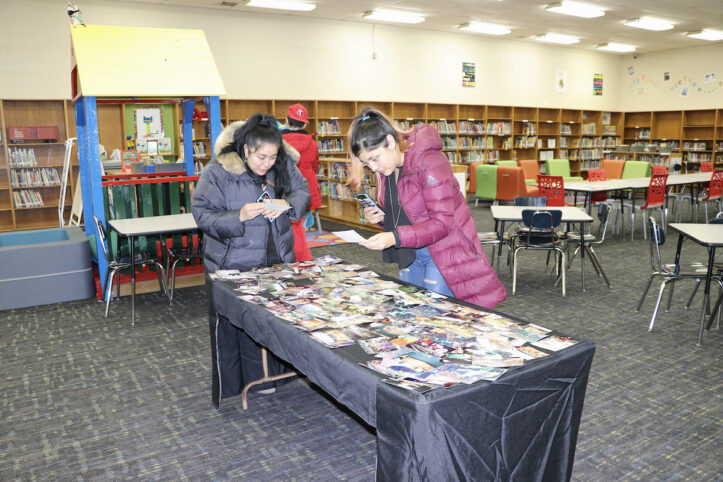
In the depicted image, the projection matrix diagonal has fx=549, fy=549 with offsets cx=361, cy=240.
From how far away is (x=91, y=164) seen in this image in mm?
5047

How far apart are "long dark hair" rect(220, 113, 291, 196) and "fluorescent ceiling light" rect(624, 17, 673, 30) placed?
10538 millimetres

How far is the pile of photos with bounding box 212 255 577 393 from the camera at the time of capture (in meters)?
1.60

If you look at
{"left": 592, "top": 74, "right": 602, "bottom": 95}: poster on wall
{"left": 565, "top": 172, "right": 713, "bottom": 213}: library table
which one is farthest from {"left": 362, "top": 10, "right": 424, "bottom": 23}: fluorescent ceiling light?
{"left": 592, "top": 74, "right": 602, "bottom": 95}: poster on wall

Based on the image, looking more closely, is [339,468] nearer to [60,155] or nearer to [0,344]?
[0,344]

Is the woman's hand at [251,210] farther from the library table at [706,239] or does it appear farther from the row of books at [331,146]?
the row of books at [331,146]

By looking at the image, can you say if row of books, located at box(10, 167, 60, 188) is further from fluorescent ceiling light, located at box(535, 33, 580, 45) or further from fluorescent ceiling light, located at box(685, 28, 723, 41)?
fluorescent ceiling light, located at box(685, 28, 723, 41)

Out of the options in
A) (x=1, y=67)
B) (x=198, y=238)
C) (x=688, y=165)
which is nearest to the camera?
(x=198, y=238)

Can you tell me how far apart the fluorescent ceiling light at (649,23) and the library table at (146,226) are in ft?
33.2

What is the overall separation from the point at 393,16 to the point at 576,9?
134 inches

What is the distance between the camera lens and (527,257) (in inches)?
272

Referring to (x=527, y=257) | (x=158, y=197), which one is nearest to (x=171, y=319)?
→ (x=158, y=197)

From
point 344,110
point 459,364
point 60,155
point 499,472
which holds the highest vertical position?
point 344,110

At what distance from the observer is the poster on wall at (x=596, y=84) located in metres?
15.5

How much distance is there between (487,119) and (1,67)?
10.0 metres
